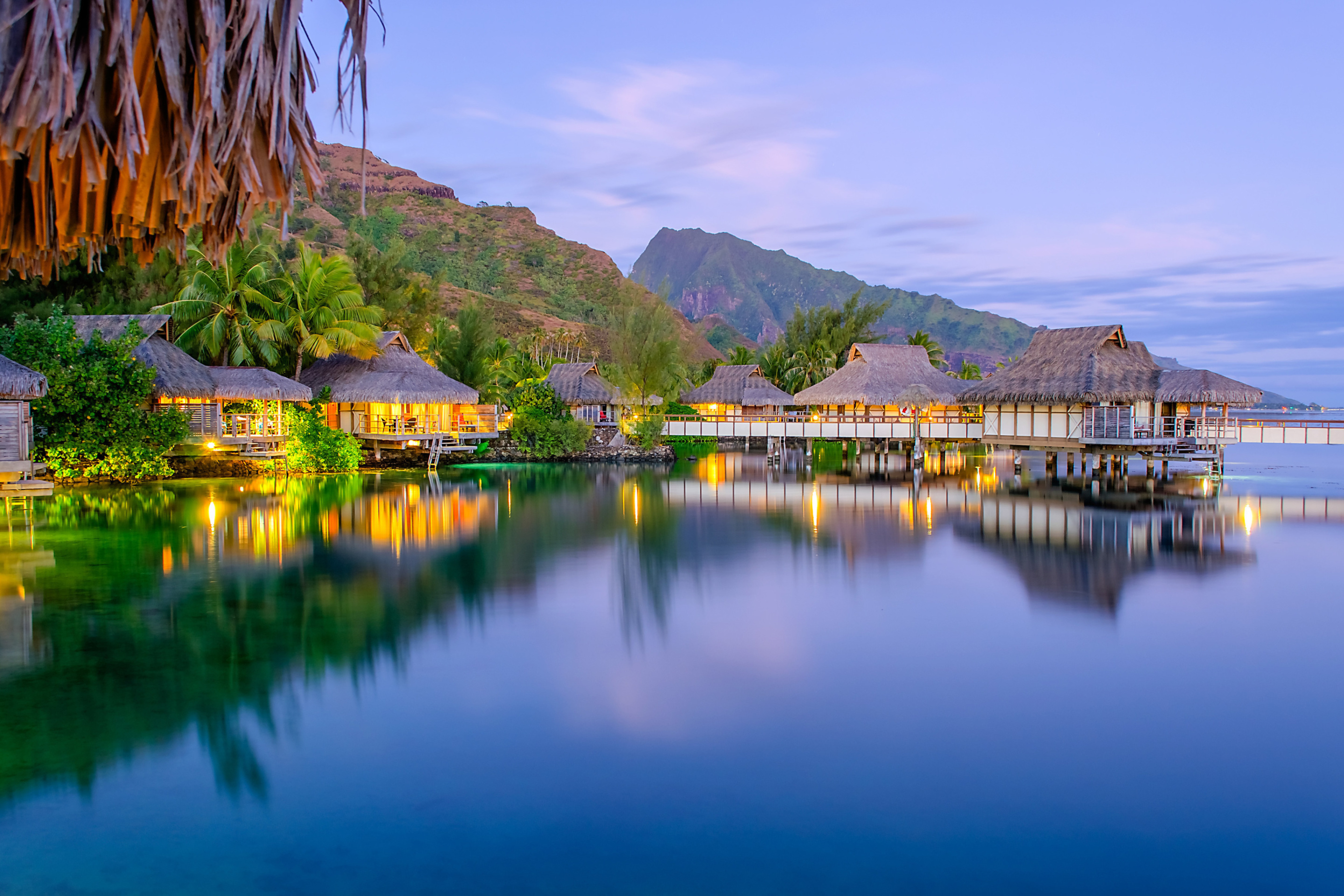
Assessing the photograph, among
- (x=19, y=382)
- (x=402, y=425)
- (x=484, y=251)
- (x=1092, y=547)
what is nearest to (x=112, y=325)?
(x=19, y=382)

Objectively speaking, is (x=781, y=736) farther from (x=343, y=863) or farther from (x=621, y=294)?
(x=621, y=294)

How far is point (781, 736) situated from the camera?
683cm

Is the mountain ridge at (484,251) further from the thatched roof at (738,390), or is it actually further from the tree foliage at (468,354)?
the tree foliage at (468,354)

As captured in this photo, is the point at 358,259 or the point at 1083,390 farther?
the point at 358,259

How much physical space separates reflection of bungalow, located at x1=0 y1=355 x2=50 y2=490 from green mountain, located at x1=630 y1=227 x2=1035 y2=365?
345 ft

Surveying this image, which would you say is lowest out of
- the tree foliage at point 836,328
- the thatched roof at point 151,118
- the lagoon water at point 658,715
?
the lagoon water at point 658,715

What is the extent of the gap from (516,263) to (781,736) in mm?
82826

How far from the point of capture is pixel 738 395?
4266cm

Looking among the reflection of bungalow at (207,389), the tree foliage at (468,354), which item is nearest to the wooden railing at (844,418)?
the tree foliage at (468,354)

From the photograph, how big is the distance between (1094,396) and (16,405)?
905 inches

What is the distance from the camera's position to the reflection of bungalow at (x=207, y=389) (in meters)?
22.3

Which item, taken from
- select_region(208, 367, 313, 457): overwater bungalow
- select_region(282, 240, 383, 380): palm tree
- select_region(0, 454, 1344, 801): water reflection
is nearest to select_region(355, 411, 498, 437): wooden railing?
select_region(282, 240, 383, 380): palm tree

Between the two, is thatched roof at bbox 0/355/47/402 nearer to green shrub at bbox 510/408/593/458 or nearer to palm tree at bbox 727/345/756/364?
green shrub at bbox 510/408/593/458

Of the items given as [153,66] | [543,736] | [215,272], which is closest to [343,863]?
[543,736]
